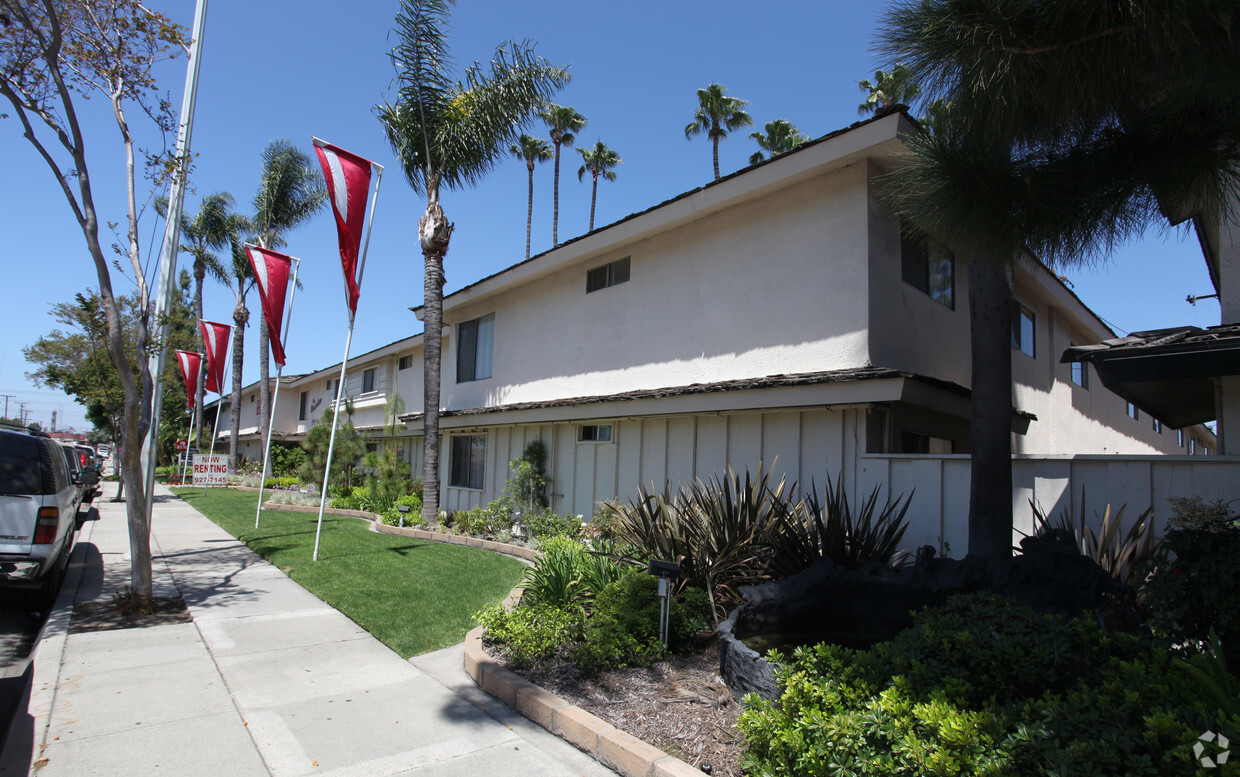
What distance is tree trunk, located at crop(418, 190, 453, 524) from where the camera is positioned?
1445cm

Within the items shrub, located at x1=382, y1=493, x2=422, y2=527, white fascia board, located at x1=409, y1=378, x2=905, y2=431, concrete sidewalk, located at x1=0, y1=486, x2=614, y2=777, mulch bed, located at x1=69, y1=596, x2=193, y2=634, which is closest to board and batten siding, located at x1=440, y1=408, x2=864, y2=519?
white fascia board, located at x1=409, y1=378, x2=905, y2=431

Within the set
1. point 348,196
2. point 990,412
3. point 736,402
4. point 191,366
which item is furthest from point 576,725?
point 191,366

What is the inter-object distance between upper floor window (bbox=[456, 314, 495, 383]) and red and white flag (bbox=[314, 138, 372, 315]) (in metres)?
5.46

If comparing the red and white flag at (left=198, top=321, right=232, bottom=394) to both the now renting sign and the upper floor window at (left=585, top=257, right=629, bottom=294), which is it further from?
the upper floor window at (left=585, top=257, right=629, bottom=294)

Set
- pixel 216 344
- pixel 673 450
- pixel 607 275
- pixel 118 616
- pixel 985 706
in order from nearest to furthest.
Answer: pixel 985 706 < pixel 118 616 < pixel 673 450 < pixel 607 275 < pixel 216 344

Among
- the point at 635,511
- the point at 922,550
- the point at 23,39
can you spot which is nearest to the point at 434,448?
the point at 635,511

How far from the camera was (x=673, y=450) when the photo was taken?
1095cm

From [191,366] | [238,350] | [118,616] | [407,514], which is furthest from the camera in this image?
[238,350]

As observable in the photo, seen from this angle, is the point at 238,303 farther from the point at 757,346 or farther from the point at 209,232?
the point at 757,346

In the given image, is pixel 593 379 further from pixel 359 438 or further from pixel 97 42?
pixel 359 438

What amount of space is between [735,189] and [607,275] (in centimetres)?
378

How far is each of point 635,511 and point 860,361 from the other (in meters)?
3.38

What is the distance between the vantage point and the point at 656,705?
460 cm

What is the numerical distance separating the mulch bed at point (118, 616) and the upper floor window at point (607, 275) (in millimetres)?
8231
